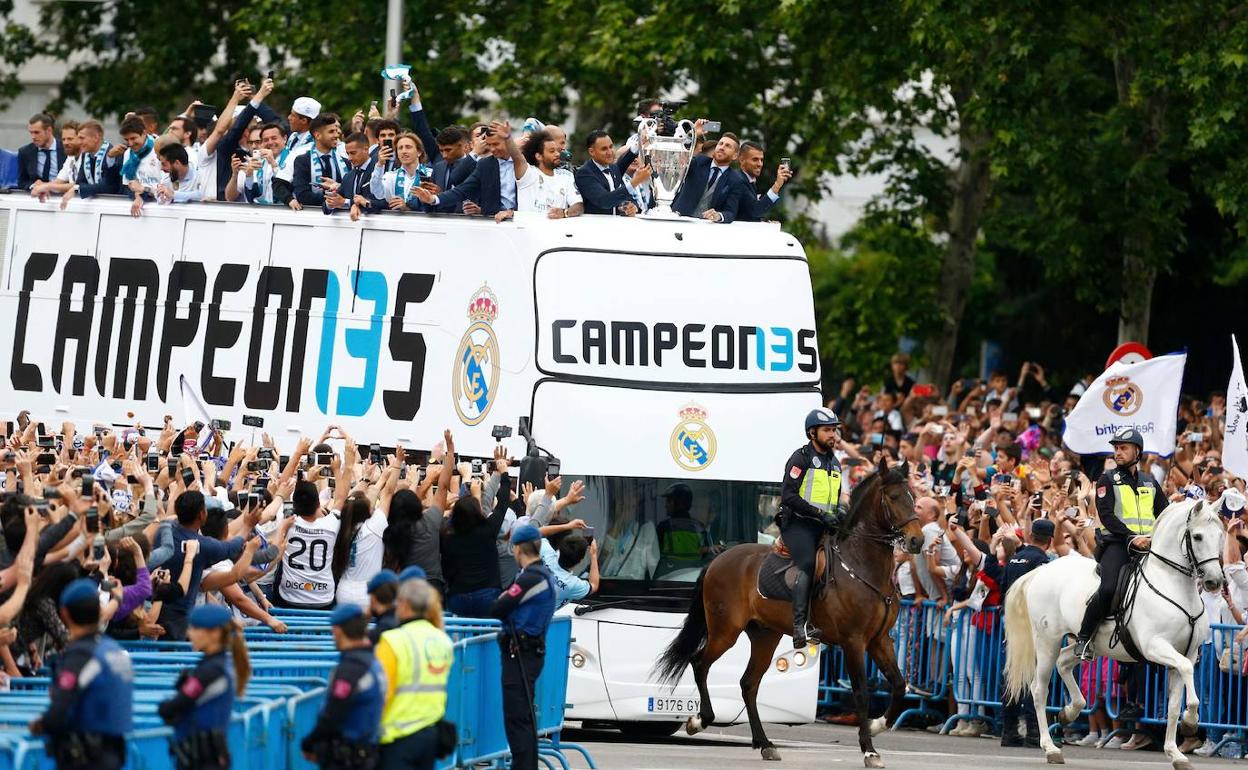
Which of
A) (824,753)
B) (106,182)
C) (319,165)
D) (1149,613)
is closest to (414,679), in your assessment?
(824,753)

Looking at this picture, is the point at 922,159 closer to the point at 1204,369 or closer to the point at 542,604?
the point at 1204,369

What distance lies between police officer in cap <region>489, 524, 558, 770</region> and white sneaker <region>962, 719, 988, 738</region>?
27.4 ft

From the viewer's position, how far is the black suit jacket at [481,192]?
19.3m

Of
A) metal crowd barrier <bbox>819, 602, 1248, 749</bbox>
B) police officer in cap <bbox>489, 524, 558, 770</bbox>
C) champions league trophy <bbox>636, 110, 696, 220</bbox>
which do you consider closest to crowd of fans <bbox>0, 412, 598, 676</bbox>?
police officer in cap <bbox>489, 524, 558, 770</bbox>

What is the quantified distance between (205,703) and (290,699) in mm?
1273

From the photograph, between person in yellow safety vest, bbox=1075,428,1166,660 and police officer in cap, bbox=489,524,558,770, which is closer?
police officer in cap, bbox=489,524,558,770

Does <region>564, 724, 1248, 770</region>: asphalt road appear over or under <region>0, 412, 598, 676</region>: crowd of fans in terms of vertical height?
under

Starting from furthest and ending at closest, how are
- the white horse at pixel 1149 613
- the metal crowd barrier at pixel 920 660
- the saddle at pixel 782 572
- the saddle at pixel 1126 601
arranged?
the metal crowd barrier at pixel 920 660
the saddle at pixel 1126 601
the saddle at pixel 782 572
the white horse at pixel 1149 613

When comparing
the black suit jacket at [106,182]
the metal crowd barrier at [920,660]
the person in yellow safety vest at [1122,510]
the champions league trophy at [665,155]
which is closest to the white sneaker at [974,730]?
the metal crowd barrier at [920,660]

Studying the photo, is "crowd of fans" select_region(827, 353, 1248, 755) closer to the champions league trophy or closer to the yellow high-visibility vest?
the champions league trophy

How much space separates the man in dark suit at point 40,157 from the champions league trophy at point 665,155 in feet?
18.7

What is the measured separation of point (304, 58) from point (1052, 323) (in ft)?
40.0

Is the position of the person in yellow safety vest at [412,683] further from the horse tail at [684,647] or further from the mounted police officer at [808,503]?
the horse tail at [684,647]

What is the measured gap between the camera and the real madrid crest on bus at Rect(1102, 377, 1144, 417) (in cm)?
2253
